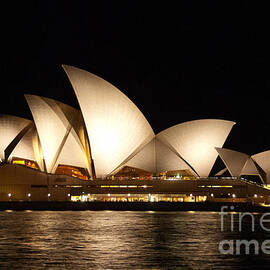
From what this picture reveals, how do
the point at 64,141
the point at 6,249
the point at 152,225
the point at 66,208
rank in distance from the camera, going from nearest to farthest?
the point at 6,249 → the point at 152,225 → the point at 66,208 → the point at 64,141

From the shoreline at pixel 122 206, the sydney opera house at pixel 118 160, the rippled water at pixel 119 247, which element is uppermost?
the sydney opera house at pixel 118 160

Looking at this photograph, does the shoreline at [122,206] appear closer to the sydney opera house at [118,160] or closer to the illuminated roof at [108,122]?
the sydney opera house at [118,160]

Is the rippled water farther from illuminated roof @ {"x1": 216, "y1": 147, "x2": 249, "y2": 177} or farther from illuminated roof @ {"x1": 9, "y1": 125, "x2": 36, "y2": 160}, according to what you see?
illuminated roof @ {"x1": 9, "y1": 125, "x2": 36, "y2": 160}

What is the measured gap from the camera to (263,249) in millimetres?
19234

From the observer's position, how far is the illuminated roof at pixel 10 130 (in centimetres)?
5325

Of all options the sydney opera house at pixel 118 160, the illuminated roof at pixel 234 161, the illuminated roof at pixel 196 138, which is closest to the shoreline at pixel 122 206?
the sydney opera house at pixel 118 160

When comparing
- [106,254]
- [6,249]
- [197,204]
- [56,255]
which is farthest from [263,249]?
[197,204]

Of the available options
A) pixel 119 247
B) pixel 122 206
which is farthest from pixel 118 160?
pixel 119 247

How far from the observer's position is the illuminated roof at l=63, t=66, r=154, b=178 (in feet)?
151

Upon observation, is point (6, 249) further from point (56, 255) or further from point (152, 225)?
point (152, 225)

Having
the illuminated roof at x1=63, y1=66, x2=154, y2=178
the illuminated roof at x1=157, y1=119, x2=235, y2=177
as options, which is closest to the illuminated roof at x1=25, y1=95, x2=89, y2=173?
the illuminated roof at x1=63, y1=66, x2=154, y2=178

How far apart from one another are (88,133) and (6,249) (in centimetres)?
3072

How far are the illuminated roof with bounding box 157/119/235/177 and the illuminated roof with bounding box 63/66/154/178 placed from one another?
2.45 meters

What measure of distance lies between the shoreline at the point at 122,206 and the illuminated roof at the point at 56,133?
17.4 feet
